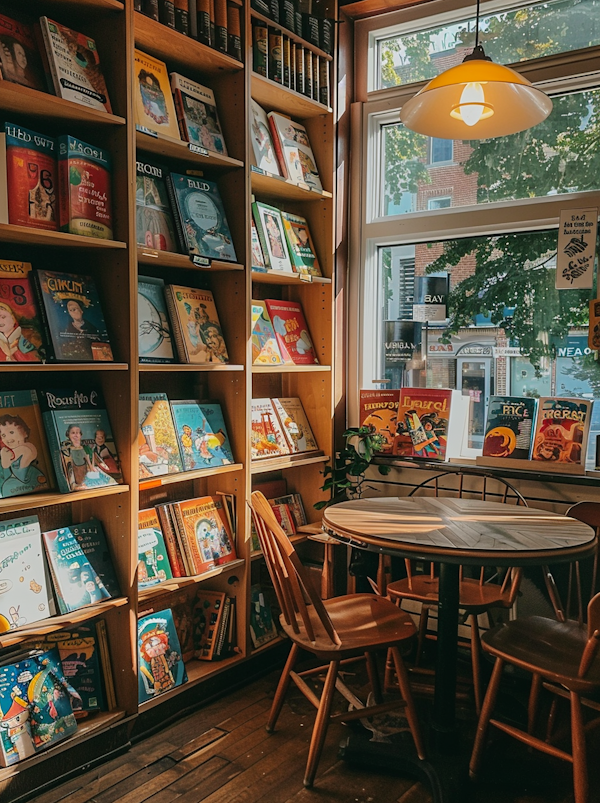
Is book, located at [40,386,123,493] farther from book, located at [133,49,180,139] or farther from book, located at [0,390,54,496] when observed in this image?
book, located at [133,49,180,139]

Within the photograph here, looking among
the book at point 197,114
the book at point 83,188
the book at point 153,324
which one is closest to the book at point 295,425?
the book at point 153,324

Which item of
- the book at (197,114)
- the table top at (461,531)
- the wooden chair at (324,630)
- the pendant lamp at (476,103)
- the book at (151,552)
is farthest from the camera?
the book at (197,114)

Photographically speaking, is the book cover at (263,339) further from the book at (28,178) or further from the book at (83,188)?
the book at (28,178)

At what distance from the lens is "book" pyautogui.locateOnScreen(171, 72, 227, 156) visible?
2645 millimetres

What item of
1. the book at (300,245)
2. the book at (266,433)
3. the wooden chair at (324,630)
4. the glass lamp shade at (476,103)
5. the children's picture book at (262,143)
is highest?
the children's picture book at (262,143)

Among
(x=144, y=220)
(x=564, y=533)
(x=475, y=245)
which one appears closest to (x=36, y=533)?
(x=144, y=220)

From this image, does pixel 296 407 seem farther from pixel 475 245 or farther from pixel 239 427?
pixel 475 245

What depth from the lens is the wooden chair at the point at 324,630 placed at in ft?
6.98

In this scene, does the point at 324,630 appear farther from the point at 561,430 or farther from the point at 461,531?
the point at 561,430

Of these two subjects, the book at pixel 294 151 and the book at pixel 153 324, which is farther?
the book at pixel 294 151

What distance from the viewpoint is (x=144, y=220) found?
2.52 m

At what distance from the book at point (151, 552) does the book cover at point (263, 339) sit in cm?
82

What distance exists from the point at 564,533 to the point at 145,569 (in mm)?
1439

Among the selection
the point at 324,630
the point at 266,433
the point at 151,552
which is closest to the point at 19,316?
the point at 151,552
